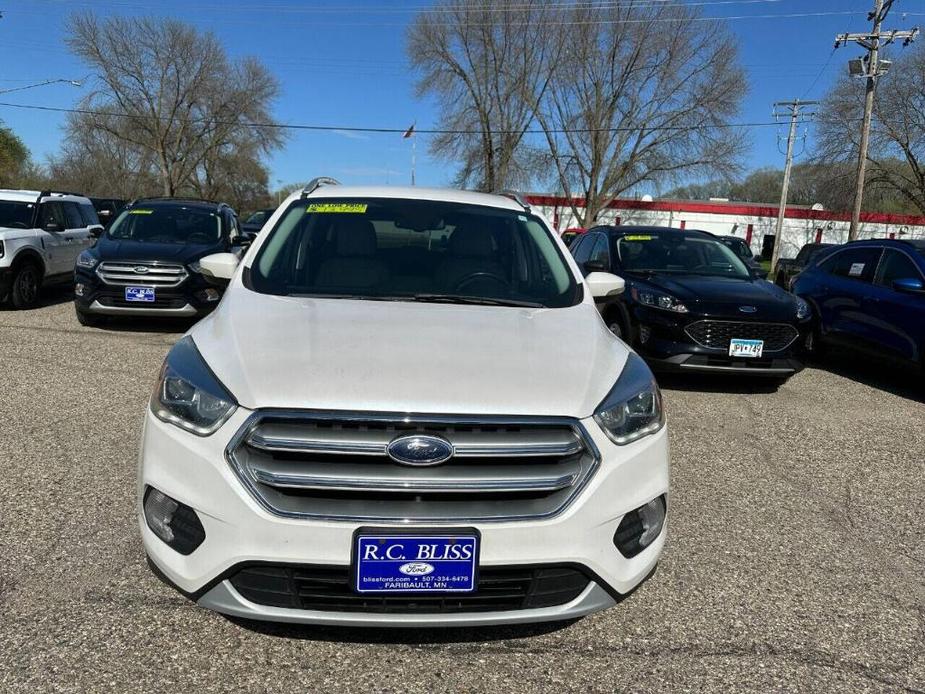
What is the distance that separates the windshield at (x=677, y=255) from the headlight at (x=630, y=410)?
17.8 ft

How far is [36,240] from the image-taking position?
33.5 ft

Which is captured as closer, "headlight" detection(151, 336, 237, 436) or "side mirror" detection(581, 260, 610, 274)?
"headlight" detection(151, 336, 237, 436)

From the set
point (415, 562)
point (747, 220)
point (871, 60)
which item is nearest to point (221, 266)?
point (415, 562)

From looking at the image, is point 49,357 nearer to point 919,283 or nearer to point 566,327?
point 566,327

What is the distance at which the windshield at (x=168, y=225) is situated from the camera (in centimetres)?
970

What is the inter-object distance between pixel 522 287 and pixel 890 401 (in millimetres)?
5623

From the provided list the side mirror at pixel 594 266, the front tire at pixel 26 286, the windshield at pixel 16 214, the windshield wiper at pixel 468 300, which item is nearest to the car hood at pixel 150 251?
the front tire at pixel 26 286

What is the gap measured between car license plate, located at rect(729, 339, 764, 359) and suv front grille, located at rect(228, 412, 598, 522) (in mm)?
5025

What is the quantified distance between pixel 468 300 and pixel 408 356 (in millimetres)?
866

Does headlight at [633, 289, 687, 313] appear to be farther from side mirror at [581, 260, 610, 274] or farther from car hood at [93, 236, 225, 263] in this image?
car hood at [93, 236, 225, 263]

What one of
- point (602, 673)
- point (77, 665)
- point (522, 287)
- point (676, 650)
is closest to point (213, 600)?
point (77, 665)

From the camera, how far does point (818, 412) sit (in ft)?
21.7

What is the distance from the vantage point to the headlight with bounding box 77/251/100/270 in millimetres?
8727

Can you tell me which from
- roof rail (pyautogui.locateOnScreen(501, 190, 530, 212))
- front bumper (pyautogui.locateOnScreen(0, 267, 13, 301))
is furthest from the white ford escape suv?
front bumper (pyautogui.locateOnScreen(0, 267, 13, 301))
